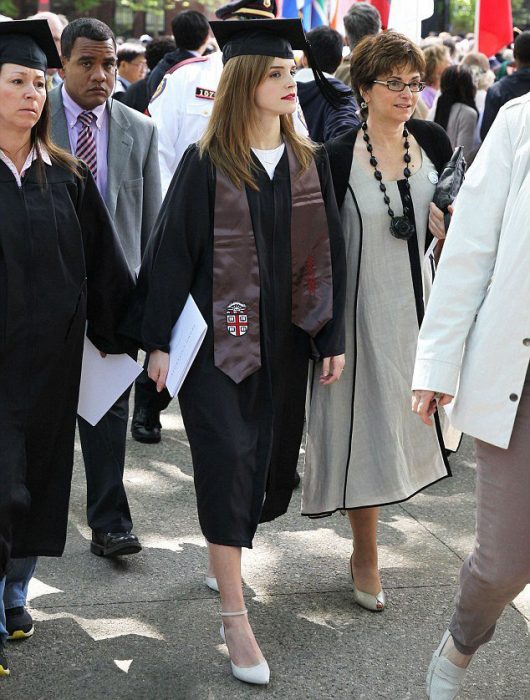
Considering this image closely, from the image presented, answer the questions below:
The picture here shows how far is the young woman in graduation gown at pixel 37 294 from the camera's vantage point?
3555mm

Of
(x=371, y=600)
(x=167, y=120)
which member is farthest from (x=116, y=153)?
(x=371, y=600)

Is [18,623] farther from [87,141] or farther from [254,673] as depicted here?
[87,141]

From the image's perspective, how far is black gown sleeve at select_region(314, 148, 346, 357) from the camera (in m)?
4.00

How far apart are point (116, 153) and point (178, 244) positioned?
121cm

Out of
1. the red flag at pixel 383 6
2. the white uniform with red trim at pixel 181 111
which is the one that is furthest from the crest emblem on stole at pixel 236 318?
the red flag at pixel 383 6

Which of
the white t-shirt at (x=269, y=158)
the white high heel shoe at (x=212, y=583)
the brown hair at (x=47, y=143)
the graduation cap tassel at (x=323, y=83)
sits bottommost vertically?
the white high heel shoe at (x=212, y=583)

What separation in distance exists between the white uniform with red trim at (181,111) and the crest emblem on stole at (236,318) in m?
2.61

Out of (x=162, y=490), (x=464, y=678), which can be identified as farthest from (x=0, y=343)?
(x=162, y=490)

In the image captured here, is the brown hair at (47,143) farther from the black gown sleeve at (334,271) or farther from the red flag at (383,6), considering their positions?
the red flag at (383,6)

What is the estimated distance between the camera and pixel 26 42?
3625 mm

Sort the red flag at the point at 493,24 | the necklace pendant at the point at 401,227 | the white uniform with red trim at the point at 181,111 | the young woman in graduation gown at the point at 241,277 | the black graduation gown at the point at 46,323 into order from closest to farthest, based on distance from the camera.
Result: 1. the black graduation gown at the point at 46,323
2. the young woman in graduation gown at the point at 241,277
3. the necklace pendant at the point at 401,227
4. the white uniform with red trim at the point at 181,111
5. the red flag at the point at 493,24

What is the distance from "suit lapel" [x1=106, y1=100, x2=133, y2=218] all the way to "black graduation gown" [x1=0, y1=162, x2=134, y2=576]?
2.97ft

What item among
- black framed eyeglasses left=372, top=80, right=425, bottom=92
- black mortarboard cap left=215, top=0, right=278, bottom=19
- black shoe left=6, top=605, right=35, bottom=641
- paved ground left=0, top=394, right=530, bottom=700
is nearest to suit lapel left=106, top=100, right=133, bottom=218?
black mortarboard cap left=215, top=0, right=278, bottom=19

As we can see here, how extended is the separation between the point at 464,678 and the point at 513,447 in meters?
0.97
